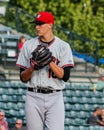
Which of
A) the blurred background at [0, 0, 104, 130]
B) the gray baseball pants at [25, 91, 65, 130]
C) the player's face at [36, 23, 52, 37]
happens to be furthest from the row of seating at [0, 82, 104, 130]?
the player's face at [36, 23, 52, 37]

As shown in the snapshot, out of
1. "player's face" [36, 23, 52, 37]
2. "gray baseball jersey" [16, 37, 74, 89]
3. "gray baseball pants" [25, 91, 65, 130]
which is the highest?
"player's face" [36, 23, 52, 37]

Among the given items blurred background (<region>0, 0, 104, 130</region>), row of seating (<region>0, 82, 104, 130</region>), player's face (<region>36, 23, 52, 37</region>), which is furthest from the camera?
blurred background (<region>0, 0, 104, 130</region>)

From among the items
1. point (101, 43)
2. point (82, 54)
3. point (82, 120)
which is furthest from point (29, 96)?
point (101, 43)

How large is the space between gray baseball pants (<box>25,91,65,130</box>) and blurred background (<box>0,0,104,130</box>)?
3375mm

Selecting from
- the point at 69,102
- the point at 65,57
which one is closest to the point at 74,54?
the point at 69,102

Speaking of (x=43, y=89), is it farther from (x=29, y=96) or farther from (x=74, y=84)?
(x=74, y=84)

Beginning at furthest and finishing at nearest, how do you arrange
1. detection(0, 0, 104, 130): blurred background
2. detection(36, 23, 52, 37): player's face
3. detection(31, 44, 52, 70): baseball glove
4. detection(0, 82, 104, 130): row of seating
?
detection(0, 0, 104, 130): blurred background, detection(0, 82, 104, 130): row of seating, detection(36, 23, 52, 37): player's face, detection(31, 44, 52, 70): baseball glove

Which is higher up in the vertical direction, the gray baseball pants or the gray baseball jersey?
the gray baseball jersey

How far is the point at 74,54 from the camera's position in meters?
12.1

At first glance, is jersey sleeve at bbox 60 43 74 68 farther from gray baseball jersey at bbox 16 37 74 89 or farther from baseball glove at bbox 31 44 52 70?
baseball glove at bbox 31 44 52 70

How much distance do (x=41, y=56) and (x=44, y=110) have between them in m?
0.46

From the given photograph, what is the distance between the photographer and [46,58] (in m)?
4.07

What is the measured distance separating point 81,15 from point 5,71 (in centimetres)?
760

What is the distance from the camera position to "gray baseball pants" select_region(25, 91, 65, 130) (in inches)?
167
